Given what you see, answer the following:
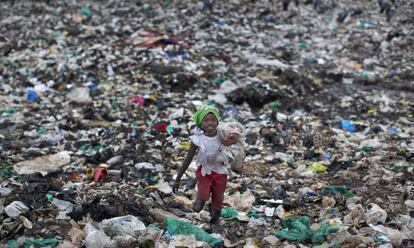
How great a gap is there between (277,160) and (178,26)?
568 centimetres

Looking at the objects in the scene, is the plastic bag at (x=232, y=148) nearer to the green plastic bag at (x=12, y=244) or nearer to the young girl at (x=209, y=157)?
the young girl at (x=209, y=157)

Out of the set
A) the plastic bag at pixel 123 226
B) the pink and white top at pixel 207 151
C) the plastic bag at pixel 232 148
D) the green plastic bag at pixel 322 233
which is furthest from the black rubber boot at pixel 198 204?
the green plastic bag at pixel 322 233

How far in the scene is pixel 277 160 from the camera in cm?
551

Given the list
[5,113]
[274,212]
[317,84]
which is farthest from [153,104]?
[274,212]

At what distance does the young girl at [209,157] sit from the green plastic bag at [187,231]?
11.9 inches

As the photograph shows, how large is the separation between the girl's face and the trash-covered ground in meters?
0.67

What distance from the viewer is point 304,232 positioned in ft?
11.6

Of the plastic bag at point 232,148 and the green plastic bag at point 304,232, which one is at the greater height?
the plastic bag at point 232,148

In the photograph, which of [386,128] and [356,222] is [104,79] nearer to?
[386,128]

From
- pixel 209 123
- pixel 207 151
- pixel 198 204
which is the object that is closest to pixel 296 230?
pixel 198 204

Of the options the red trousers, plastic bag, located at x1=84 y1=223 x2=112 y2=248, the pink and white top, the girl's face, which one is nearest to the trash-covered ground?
plastic bag, located at x1=84 y1=223 x2=112 y2=248

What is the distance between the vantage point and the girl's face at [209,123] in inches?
135

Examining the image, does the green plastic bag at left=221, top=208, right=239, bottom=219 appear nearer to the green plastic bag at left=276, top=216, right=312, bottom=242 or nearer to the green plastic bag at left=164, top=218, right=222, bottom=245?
the green plastic bag at left=276, top=216, right=312, bottom=242

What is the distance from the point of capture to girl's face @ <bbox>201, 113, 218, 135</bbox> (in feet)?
11.2
